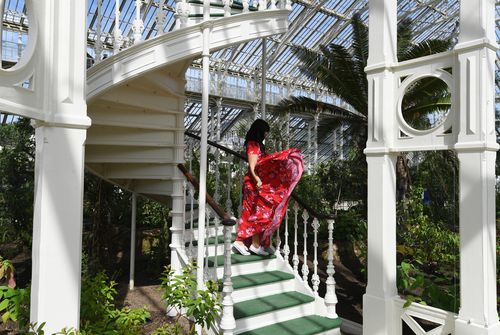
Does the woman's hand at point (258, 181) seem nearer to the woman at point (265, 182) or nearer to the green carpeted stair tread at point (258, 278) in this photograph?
the woman at point (265, 182)

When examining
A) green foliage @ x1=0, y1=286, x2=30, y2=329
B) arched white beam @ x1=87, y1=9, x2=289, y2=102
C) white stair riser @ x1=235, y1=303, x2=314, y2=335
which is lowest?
white stair riser @ x1=235, y1=303, x2=314, y2=335

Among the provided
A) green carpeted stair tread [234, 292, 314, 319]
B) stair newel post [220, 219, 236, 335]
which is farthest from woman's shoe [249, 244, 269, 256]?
stair newel post [220, 219, 236, 335]

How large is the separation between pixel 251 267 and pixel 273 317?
724 mm

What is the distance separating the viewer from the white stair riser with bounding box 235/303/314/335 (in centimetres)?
365

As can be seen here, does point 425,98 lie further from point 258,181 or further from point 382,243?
point 382,243

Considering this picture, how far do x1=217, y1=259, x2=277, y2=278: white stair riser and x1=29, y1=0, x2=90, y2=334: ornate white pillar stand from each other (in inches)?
87.5

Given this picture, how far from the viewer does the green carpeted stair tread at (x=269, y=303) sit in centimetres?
371

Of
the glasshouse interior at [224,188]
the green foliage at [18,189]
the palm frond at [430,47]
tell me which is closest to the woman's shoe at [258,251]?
the glasshouse interior at [224,188]

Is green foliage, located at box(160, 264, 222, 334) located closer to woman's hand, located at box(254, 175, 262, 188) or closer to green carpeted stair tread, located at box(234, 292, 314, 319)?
green carpeted stair tread, located at box(234, 292, 314, 319)

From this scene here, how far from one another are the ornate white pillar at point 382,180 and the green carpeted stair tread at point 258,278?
1457 mm

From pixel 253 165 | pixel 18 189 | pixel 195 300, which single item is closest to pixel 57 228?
pixel 195 300

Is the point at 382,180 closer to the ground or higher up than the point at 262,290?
higher up

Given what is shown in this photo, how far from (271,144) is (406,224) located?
14.7 feet

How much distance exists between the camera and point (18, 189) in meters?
6.27
